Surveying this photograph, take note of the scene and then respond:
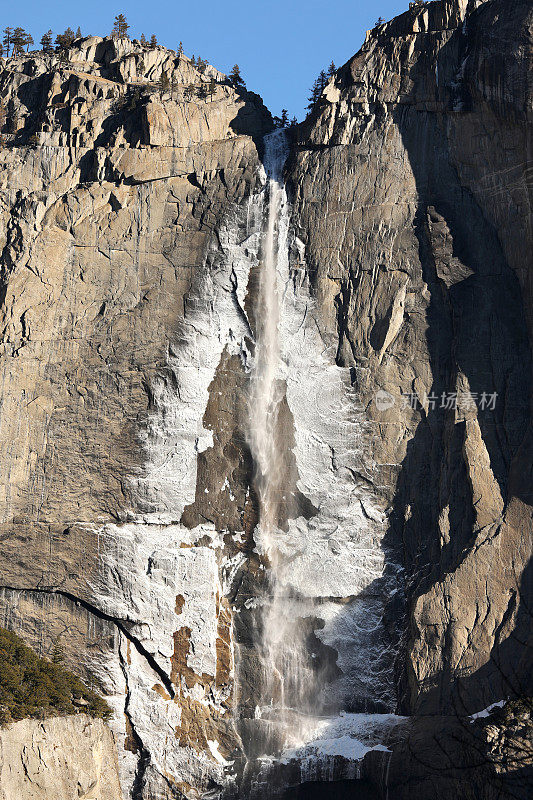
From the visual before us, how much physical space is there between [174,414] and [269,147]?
27.1 feet

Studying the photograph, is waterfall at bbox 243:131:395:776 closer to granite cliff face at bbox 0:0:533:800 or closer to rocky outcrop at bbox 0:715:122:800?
granite cliff face at bbox 0:0:533:800

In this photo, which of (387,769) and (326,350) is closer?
(387,769)

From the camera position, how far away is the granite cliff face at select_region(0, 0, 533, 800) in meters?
24.8

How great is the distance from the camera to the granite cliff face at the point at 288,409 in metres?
24.8

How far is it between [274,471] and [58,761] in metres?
8.81

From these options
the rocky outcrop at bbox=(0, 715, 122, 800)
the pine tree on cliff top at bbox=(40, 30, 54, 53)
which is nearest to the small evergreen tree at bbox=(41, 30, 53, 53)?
the pine tree on cliff top at bbox=(40, 30, 54, 53)

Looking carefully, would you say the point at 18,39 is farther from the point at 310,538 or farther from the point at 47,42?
the point at 310,538

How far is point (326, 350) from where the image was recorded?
2702 centimetres

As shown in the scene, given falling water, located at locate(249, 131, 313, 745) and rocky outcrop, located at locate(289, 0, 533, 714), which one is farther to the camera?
falling water, located at locate(249, 131, 313, 745)

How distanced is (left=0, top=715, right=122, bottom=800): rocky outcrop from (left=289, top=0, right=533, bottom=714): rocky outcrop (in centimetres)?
727

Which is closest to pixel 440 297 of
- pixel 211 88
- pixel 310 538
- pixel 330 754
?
pixel 310 538

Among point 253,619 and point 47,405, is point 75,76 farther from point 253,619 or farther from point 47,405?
point 253,619

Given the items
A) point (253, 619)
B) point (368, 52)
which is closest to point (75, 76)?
point (368, 52)

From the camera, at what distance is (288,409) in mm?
26984
